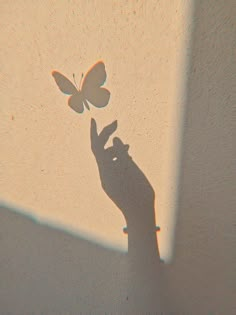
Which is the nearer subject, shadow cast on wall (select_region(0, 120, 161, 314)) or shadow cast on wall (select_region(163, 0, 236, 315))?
shadow cast on wall (select_region(163, 0, 236, 315))

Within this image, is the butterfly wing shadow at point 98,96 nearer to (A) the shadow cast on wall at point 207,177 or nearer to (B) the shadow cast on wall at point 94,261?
(B) the shadow cast on wall at point 94,261

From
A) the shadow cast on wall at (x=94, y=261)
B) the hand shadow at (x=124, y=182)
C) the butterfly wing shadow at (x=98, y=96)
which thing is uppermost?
the butterfly wing shadow at (x=98, y=96)

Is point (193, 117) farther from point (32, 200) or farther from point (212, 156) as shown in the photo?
point (32, 200)

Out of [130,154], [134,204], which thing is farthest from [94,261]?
A: [130,154]

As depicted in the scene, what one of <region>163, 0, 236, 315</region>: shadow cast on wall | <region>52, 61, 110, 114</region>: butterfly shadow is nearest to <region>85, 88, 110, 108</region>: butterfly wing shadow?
<region>52, 61, 110, 114</region>: butterfly shadow

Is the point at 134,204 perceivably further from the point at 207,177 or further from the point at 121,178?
the point at 207,177

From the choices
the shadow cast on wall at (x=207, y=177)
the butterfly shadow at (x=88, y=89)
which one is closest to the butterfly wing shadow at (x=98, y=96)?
the butterfly shadow at (x=88, y=89)

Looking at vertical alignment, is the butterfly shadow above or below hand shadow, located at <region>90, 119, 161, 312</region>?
above

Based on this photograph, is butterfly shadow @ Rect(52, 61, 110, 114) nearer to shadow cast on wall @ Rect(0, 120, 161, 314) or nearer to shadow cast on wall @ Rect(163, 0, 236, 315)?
shadow cast on wall @ Rect(0, 120, 161, 314)
